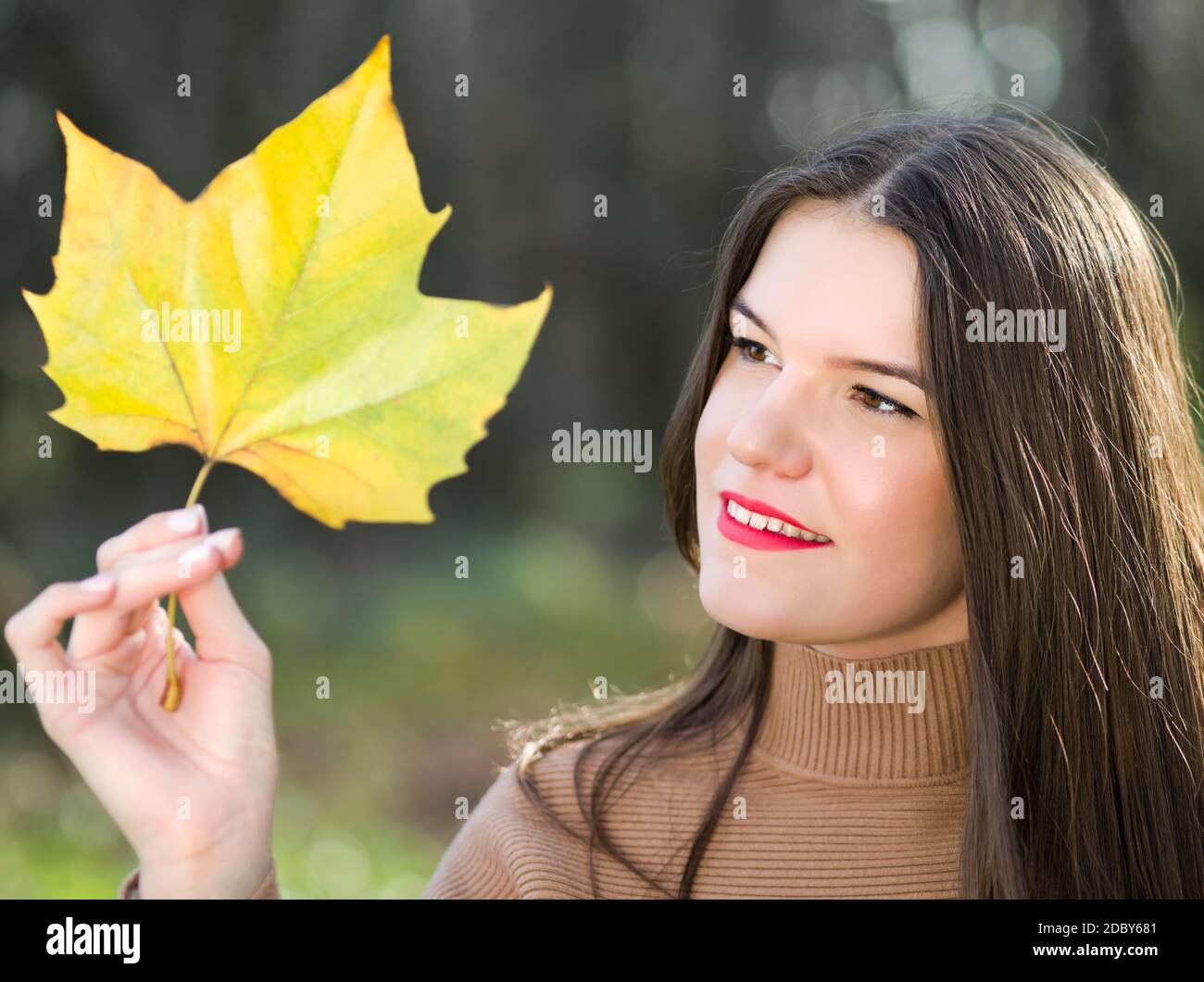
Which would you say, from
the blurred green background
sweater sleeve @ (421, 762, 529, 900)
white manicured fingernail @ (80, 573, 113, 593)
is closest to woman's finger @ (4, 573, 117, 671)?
white manicured fingernail @ (80, 573, 113, 593)

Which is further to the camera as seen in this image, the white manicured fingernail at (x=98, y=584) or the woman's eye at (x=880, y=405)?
the woman's eye at (x=880, y=405)

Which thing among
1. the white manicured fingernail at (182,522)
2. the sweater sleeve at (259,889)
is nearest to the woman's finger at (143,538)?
the white manicured fingernail at (182,522)

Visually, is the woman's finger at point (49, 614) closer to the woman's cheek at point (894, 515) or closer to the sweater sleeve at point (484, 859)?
the sweater sleeve at point (484, 859)

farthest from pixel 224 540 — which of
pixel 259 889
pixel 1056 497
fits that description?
pixel 1056 497

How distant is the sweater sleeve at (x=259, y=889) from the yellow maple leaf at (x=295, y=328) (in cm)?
21

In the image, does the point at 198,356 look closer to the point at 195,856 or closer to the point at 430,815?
the point at 195,856

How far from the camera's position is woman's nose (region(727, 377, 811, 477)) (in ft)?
2.99

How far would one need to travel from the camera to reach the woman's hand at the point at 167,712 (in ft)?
2.72

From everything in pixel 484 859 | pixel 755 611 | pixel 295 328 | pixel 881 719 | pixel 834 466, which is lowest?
pixel 484 859

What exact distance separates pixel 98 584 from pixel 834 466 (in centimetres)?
54

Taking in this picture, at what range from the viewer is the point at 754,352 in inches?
39.9

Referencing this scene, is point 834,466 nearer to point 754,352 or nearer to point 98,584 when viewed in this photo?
point 754,352

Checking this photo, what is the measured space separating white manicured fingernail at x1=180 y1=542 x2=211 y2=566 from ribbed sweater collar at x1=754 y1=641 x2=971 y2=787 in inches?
20.5

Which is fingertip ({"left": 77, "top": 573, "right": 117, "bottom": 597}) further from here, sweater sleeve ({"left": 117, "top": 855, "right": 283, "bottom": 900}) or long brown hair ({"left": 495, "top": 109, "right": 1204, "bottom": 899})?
long brown hair ({"left": 495, "top": 109, "right": 1204, "bottom": 899})
